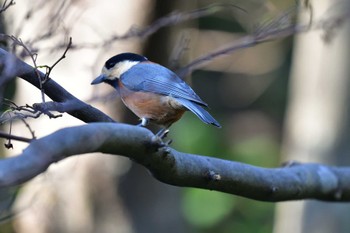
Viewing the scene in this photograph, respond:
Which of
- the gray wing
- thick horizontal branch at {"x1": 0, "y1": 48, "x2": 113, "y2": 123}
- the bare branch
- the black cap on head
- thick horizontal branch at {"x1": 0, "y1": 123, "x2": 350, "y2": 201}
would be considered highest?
the bare branch

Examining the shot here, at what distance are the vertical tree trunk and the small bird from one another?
96.3 inches

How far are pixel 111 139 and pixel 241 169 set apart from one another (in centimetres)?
87

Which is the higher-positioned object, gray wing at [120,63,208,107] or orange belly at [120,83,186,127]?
gray wing at [120,63,208,107]

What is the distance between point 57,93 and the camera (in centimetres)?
251

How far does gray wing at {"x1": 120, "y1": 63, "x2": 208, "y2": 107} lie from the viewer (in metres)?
3.23

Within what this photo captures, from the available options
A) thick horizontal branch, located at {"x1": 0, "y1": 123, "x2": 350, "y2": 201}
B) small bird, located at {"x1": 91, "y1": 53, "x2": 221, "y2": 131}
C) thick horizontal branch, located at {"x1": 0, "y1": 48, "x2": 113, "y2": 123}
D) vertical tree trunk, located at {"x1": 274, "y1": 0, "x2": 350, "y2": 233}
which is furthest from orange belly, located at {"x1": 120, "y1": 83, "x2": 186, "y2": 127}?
vertical tree trunk, located at {"x1": 274, "y1": 0, "x2": 350, "y2": 233}

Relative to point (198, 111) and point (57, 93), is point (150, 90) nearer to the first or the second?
point (198, 111)

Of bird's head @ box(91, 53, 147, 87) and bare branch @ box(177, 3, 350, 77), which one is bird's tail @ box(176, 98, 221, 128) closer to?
bare branch @ box(177, 3, 350, 77)

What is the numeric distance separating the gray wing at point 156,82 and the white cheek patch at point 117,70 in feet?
0.07

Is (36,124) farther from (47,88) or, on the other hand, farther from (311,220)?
(47,88)

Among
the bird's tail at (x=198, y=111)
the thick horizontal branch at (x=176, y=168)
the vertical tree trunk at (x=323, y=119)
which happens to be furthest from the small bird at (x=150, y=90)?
the vertical tree trunk at (x=323, y=119)

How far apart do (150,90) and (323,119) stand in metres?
2.85

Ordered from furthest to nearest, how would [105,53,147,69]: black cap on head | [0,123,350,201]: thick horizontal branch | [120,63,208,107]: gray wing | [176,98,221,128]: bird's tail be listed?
1. [105,53,147,69]: black cap on head
2. [120,63,208,107]: gray wing
3. [176,98,221,128]: bird's tail
4. [0,123,350,201]: thick horizontal branch

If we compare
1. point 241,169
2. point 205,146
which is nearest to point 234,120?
point 205,146
